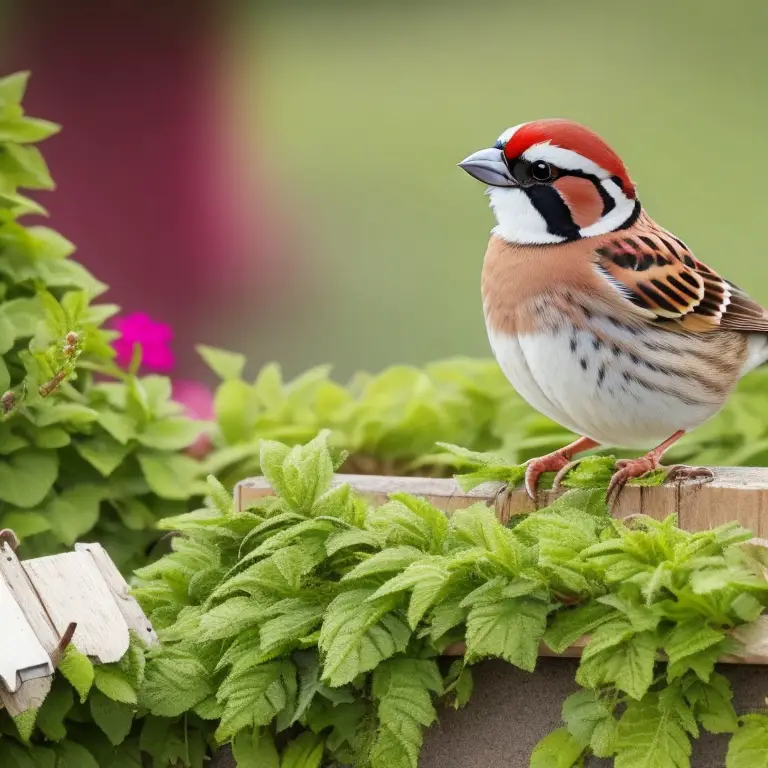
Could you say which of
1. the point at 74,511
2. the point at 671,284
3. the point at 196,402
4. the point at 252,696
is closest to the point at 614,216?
the point at 671,284

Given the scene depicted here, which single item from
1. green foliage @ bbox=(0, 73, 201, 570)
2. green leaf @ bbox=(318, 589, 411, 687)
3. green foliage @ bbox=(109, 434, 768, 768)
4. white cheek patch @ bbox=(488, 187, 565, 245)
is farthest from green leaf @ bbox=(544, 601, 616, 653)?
green foliage @ bbox=(0, 73, 201, 570)

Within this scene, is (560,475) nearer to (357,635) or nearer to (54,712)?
(357,635)

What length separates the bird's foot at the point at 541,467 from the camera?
2254 millimetres

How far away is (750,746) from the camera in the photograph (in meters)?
1.74

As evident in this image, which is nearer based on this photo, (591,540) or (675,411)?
(591,540)

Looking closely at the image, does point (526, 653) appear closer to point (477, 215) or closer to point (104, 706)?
point (104, 706)

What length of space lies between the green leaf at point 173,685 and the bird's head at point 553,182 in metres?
0.90

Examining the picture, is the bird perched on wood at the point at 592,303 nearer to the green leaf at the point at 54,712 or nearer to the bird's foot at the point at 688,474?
the bird's foot at the point at 688,474

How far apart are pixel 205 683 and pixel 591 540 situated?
66 cm

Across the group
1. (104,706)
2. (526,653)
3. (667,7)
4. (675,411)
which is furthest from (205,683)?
(667,7)

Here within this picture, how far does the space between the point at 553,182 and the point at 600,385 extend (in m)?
0.35

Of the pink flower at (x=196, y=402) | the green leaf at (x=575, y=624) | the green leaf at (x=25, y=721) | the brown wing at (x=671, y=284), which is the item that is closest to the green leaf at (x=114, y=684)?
the green leaf at (x=25, y=721)

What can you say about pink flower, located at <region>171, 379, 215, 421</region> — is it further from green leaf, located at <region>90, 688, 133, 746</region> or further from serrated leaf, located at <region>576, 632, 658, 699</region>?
serrated leaf, located at <region>576, 632, 658, 699</region>

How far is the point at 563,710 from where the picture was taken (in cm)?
187
